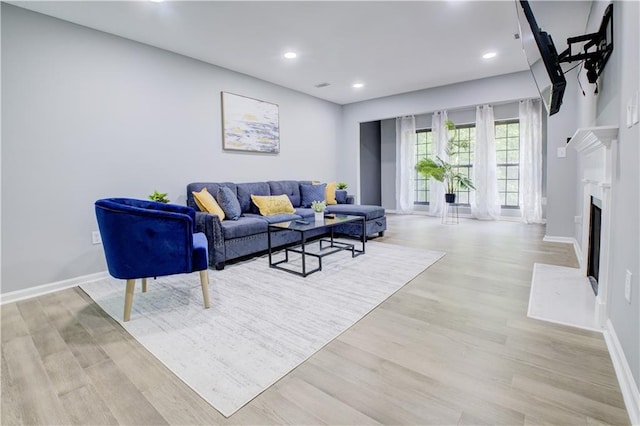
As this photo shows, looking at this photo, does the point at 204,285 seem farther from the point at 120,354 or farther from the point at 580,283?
the point at 580,283

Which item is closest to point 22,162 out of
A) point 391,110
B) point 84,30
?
point 84,30

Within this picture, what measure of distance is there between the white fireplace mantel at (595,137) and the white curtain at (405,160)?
5369 mm

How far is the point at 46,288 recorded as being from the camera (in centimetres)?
281

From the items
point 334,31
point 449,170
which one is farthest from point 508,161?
point 334,31

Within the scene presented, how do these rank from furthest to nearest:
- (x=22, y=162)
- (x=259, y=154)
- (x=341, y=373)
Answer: (x=259, y=154) < (x=22, y=162) < (x=341, y=373)

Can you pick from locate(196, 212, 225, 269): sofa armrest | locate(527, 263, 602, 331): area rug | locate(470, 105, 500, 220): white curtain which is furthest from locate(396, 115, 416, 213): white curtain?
locate(196, 212, 225, 269): sofa armrest

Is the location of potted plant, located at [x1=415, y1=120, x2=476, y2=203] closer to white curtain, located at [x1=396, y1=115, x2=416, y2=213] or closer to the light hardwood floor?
white curtain, located at [x1=396, y1=115, x2=416, y2=213]

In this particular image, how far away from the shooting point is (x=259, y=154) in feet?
16.0

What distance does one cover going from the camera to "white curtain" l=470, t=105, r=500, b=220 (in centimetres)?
645

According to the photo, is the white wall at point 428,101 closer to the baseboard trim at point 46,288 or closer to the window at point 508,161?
the window at point 508,161

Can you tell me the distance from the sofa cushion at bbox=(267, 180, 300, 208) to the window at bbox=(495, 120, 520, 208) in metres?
4.60

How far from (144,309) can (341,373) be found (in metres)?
1.66

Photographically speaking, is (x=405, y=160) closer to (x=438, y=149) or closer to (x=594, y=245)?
(x=438, y=149)

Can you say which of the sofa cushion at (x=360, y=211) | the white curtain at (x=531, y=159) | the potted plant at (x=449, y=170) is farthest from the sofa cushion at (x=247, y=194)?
the white curtain at (x=531, y=159)
